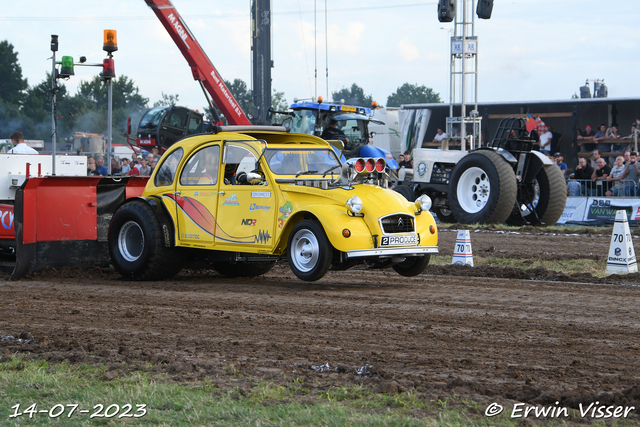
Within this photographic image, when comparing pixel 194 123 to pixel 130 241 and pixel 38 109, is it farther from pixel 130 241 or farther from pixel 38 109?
pixel 38 109

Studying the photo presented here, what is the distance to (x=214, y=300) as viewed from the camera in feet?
25.5

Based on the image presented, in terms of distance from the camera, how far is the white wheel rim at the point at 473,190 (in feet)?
52.2

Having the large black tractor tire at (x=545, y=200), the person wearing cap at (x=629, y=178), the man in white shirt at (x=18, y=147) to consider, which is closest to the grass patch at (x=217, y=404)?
the man in white shirt at (x=18, y=147)

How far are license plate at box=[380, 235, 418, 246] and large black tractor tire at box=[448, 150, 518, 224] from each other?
7101 millimetres

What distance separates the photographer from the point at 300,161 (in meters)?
9.12

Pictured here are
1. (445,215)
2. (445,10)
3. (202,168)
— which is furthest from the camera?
(445,10)

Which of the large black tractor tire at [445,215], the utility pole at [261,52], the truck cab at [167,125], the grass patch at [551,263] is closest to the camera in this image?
the grass patch at [551,263]

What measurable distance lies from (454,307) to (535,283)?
2.33 m

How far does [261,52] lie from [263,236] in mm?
13643

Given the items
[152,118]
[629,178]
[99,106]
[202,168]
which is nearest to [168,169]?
[202,168]

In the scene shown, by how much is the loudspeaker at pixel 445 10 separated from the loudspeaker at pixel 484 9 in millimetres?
663

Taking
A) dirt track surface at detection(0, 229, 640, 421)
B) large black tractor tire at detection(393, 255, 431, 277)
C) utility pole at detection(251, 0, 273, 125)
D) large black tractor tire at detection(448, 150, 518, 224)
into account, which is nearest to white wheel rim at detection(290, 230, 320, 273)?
dirt track surface at detection(0, 229, 640, 421)

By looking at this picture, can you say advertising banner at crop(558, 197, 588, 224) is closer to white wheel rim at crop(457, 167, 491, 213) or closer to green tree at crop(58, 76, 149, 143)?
white wheel rim at crop(457, 167, 491, 213)

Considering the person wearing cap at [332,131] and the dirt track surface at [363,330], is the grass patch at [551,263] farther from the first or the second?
the person wearing cap at [332,131]
